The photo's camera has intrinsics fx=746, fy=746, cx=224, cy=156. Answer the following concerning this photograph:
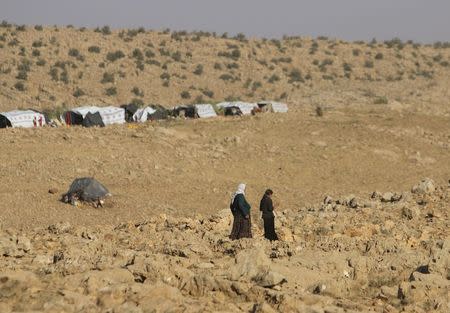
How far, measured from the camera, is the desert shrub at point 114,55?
4053 cm

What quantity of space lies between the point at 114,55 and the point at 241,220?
30849mm

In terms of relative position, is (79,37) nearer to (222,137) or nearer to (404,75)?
(404,75)

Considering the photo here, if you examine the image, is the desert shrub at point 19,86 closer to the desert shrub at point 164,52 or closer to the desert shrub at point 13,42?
the desert shrub at point 13,42

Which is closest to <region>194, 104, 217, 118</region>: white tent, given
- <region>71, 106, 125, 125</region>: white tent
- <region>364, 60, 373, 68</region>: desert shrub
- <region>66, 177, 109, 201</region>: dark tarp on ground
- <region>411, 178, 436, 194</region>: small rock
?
<region>71, 106, 125, 125</region>: white tent

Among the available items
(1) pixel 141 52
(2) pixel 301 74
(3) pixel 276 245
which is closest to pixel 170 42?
(1) pixel 141 52

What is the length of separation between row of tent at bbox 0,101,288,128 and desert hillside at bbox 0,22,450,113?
20.0ft

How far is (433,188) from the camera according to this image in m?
15.6

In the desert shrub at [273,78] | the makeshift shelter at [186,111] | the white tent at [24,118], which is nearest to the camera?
the white tent at [24,118]

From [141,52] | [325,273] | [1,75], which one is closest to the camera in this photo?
[325,273]

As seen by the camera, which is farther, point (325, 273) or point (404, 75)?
point (404, 75)

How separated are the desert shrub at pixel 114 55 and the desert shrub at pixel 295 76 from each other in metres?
9.61

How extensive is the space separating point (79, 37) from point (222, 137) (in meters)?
22.4

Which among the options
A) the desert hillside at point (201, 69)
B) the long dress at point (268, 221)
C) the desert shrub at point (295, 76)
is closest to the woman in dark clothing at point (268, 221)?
the long dress at point (268, 221)

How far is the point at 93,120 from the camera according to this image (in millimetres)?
24297
